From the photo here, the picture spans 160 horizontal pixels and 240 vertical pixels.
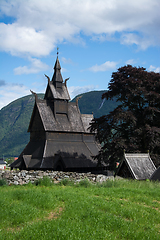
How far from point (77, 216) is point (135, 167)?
36.9 feet

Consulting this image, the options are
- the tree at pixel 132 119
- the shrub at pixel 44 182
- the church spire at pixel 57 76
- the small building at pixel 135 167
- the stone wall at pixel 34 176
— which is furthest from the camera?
the church spire at pixel 57 76

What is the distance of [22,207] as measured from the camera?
11.8 m

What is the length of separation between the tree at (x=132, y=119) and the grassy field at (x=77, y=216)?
13218mm

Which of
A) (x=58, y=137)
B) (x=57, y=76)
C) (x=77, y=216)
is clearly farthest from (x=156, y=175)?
(x=57, y=76)

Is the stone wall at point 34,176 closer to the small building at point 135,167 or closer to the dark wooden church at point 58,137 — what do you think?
the small building at point 135,167

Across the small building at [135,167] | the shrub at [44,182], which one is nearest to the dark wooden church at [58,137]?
the small building at [135,167]

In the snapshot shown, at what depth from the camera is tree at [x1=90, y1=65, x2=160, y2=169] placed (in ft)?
92.9

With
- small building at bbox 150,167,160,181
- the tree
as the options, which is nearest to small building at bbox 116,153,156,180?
small building at bbox 150,167,160,181

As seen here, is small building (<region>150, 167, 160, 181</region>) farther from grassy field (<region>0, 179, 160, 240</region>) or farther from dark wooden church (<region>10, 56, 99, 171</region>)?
dark wooden church (<region>10, 56, 99, 171</region>)

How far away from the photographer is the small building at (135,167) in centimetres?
2114

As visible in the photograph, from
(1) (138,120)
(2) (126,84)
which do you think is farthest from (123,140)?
(2) (126,84)

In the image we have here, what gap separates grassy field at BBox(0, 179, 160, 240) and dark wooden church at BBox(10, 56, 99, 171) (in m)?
20.1

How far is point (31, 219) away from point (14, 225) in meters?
0.84

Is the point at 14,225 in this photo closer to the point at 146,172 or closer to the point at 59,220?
the point at 59,220
